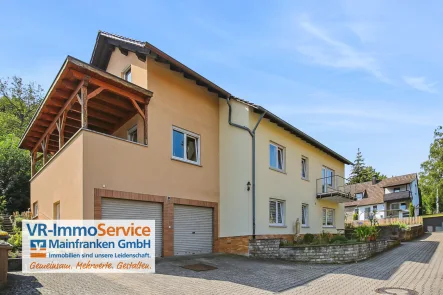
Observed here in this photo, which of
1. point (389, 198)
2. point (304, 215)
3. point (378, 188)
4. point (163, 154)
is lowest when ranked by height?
point (389, 198)

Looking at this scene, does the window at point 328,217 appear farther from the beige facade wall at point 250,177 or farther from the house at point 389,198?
the house at point 389,198

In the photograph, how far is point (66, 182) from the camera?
11.1 meters

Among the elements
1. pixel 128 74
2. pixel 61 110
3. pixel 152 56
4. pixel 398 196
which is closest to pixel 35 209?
pixel 61 110

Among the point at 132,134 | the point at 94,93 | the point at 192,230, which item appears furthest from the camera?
the point at 132,134

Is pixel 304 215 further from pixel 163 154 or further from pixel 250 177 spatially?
pixel 163 154

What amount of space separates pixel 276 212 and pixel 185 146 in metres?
5.82

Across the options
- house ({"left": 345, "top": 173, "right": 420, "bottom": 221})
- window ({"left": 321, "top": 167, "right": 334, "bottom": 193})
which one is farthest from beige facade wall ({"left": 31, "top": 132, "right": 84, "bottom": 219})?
house ({"left": 345, "top": 173, "right": 420, "bottom": 221})

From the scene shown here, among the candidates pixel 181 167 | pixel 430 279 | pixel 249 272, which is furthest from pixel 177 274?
pixel 430 279

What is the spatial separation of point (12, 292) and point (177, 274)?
13.1 feet

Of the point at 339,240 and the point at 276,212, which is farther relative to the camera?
the point at 276,212

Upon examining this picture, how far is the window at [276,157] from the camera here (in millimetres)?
16359

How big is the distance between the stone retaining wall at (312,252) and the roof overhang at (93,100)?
7.09 meters

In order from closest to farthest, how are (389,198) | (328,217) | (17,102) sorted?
(328,217), (17,102), (389,198)

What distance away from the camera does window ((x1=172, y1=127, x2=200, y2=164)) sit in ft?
42.5
